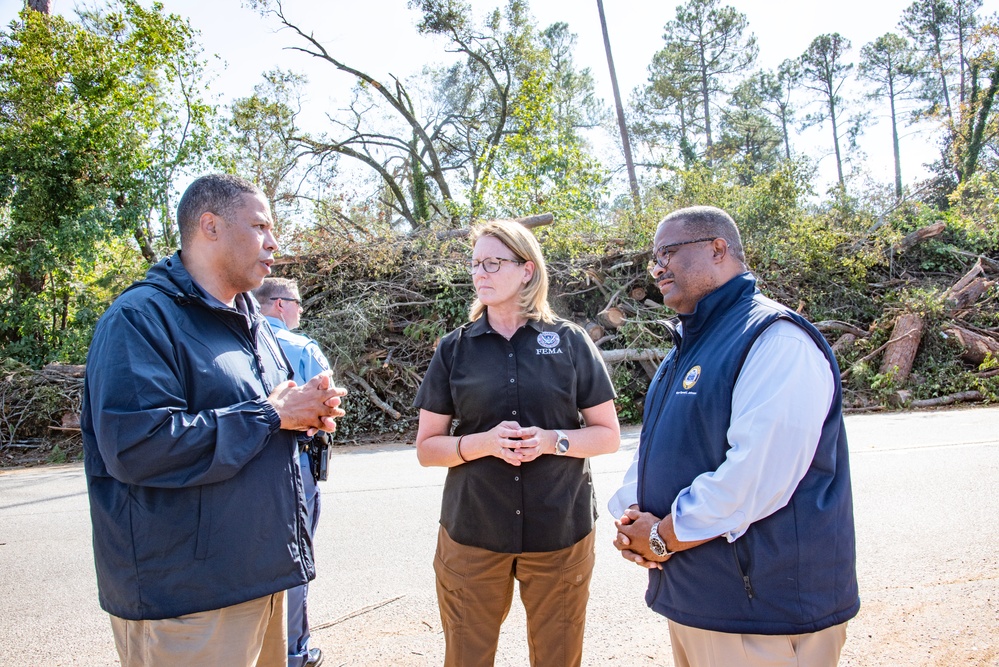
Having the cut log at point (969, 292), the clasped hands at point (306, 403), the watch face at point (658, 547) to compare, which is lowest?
the cut log at point (969, 292)

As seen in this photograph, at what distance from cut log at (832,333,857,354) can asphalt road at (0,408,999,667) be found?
5.27 m

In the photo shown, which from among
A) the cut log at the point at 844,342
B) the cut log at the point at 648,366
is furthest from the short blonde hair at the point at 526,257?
the cut log at the point at 844,342

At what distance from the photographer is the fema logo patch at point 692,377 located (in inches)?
85.7

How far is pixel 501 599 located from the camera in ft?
9.27

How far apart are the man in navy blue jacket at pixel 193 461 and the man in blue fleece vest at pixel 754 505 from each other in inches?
47.8

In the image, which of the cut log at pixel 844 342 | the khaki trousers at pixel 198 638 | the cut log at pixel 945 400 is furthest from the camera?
the cut log at pixel 844 342

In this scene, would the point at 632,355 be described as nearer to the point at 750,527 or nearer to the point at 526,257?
the point at 526,257

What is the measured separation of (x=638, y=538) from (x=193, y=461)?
144cm

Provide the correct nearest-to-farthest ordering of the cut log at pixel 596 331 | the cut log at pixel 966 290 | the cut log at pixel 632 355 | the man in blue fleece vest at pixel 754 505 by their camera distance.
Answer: the man in blue fleece vest at pixel 754 505, the cut log at pixel 632 355, the cut log at pixel 596 331, the cut log at pixel 966 290

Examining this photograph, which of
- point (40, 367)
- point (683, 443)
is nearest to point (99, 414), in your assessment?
point (683, 443)

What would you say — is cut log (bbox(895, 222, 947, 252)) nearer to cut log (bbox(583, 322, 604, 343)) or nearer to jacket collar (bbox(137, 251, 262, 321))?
cut log (bbox(583, 322, 604, 343))

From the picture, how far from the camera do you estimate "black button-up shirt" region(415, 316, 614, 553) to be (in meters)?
2.76

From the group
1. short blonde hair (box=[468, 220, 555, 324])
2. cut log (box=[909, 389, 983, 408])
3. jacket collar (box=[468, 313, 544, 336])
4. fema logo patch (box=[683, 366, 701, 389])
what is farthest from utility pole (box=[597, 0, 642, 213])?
fema logo patch (box=[683, 366, 701, 389])

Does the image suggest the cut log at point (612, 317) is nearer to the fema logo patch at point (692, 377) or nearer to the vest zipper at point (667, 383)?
the vest zipper at point (667, 383)
